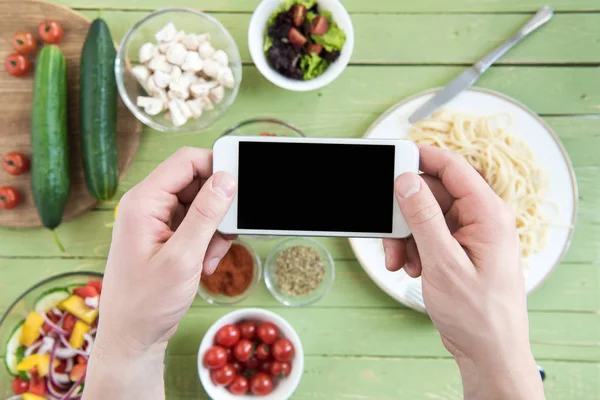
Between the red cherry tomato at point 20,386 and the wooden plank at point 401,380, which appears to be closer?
the red cherry tomato at point 20,386

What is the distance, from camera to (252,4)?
156 centimetres

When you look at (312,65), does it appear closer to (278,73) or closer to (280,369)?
(278,73)

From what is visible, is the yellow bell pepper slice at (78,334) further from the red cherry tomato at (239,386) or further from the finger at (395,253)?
the finger at (395,253)

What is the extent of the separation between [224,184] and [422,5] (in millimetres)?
977

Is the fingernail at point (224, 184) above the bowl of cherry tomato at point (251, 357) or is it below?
above

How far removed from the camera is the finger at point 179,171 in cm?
111

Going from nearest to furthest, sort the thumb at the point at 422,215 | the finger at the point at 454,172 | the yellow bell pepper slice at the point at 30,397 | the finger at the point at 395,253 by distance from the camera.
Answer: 1. the thumb at the point at 422,215
2. the finger at the point at 454,172
3. the finger at the point at 395,253
4. the yellow bell pepper slice at the point at 30,397

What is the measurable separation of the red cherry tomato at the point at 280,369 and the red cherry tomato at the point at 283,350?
0.05ft

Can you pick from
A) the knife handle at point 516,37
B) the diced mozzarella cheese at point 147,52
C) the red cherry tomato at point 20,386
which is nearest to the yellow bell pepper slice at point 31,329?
the red cherry tomato at point 20,386

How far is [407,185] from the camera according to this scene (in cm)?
102

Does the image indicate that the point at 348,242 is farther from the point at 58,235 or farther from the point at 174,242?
the point at 58,235

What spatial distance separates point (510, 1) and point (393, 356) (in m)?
1.21

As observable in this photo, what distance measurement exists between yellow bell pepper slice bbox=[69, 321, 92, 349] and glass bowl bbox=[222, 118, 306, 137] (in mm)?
720

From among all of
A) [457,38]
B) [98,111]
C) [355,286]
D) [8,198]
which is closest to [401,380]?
[355,286]
